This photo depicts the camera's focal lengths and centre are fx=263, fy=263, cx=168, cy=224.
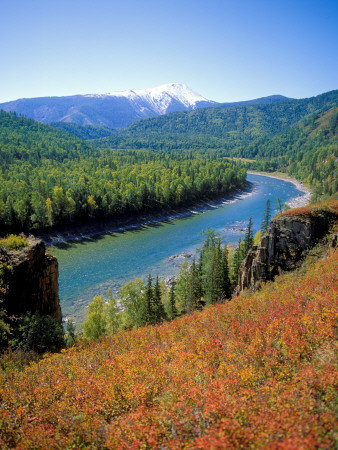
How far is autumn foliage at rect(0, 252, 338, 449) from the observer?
816 centimetres

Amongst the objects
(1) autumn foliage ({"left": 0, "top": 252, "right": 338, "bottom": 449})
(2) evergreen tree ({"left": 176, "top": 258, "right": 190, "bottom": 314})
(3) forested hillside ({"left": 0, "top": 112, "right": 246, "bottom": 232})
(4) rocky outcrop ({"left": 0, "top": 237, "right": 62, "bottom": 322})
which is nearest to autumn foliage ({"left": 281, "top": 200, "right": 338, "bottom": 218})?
(1) autumn foliage ({"left": 0, "top": 252, "right": 338, "bottom": 449})

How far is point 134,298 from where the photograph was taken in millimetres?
39875

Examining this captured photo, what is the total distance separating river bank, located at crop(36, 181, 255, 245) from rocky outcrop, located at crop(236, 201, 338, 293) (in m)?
60.9

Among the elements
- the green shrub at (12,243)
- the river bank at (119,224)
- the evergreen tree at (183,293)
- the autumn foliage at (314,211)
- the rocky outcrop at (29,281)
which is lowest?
the evergreen tree at (183,293)

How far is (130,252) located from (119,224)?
23762 mm

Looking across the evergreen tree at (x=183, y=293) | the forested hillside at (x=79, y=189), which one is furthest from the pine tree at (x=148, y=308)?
the forested hillside at (x=79, y=189)

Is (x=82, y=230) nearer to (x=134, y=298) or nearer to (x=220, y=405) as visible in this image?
(x=134, y=298)

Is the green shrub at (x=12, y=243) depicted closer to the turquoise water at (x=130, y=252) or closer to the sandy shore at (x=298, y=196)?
the turquoise water at (x=130, y=252)

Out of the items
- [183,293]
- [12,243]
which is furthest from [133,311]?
[12,243]

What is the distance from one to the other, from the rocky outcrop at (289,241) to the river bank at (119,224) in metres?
60.9

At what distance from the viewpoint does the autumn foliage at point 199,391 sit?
8.16 m

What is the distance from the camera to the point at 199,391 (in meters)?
10.4

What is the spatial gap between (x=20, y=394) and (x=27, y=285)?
13.1 metres

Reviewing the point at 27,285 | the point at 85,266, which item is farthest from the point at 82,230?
the point at 27,285
